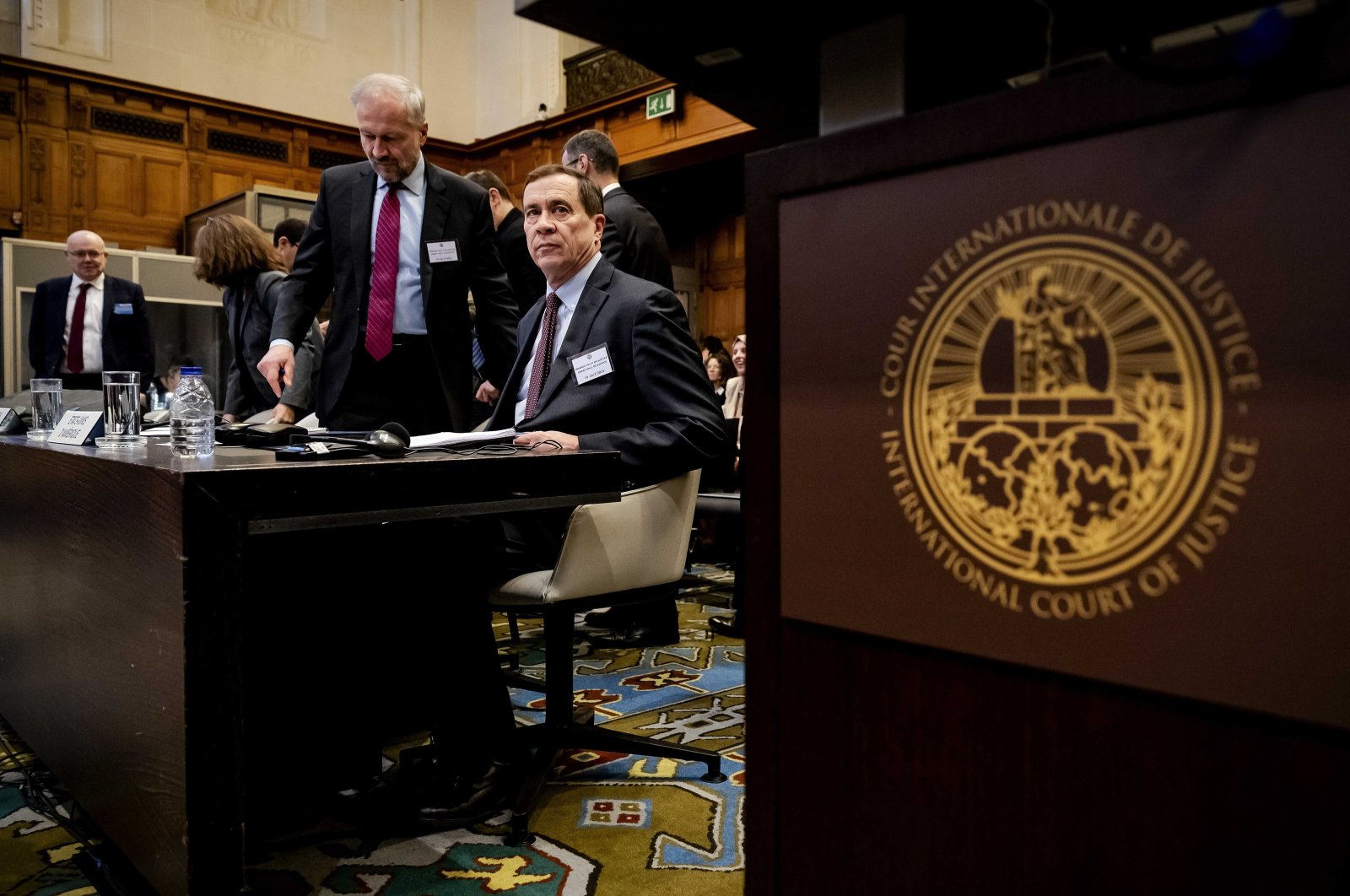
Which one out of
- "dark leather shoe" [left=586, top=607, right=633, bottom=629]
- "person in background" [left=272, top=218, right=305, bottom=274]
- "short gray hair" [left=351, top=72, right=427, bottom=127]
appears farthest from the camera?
"person in background" [left=272, top=218, right=305, bottom=274]

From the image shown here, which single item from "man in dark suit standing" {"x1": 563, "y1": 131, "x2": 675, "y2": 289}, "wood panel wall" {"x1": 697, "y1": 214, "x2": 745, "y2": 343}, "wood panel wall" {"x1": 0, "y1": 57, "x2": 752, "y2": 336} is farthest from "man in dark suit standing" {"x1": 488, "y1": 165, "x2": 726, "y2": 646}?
"wood panel wall" {"x1": 697, "y1": 214, "x2": 745, "y2": 343}

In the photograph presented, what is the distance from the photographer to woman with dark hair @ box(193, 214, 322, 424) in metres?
2.86

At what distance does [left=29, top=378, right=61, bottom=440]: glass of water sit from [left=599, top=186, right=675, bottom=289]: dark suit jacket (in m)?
1.30

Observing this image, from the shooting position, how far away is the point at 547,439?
4.85 feet

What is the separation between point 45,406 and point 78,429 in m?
0.44

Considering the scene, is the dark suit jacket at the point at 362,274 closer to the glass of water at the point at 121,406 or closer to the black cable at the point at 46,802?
the glass of water at the point at 121,406

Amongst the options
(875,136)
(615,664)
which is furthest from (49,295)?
(875,136)

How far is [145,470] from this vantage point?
104 cm

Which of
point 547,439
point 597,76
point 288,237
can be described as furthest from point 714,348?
point 547,439

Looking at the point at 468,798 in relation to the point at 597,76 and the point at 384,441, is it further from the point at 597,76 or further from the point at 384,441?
the point at 597,76

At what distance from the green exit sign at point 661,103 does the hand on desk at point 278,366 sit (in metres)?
5.86

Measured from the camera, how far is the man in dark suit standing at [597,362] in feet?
5.13

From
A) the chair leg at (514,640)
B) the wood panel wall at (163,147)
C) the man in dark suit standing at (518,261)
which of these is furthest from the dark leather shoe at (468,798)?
the wood panel wall at (163,147)

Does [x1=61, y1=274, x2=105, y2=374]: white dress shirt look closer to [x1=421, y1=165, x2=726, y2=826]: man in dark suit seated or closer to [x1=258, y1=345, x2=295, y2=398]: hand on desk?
[x1=258, y1=345, x2=295, y2=398]: hand on desk
